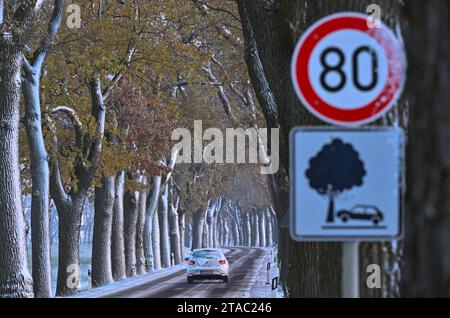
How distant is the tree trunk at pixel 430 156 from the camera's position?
4133mm

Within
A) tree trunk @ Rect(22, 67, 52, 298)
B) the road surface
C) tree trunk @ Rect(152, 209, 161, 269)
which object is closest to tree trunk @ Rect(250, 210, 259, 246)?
tree trunk @ Rect(152, 209, 161, 269)

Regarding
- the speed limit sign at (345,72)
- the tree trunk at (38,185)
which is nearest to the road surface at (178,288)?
the tree trunk at (38,185)

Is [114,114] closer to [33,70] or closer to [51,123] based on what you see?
[51,123]

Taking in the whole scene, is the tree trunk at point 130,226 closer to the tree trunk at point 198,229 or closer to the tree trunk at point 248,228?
the tree trunk at point 198,229

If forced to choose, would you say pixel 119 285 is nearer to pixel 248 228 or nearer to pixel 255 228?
pixel 255 228

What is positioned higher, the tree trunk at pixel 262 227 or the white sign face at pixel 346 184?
the white sign face at pixel 346 184

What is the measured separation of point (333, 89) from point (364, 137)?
34 centimetres

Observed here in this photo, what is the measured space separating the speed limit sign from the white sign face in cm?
17

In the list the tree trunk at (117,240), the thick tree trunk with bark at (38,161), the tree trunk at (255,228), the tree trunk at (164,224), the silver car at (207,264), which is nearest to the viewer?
the thick tree trunk with bark at (38,161)

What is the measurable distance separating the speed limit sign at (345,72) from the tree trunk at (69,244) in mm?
26619

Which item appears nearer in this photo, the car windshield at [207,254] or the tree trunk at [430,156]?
the tree trunk at [430,156]

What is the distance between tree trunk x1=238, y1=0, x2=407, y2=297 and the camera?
24.4 feet

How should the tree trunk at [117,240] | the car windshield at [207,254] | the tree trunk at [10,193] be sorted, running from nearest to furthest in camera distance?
the tree trunk at [10,193]
the tree trunk at [117,240]
the car windshield at [207,254]
